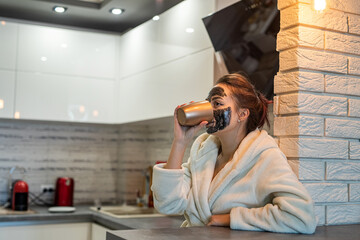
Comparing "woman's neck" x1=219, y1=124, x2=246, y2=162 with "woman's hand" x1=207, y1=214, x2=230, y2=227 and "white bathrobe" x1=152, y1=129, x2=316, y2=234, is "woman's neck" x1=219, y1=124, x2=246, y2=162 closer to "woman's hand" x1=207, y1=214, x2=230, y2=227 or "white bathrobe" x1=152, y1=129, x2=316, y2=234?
"white bathrobe" x1=152, y1=129, x2=316, y2=234

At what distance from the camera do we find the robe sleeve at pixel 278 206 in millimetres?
1363

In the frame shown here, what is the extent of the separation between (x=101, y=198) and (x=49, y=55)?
4.34 ft

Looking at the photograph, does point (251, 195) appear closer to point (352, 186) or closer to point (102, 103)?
point (352, 186)

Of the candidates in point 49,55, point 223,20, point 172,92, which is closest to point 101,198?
point 49,55

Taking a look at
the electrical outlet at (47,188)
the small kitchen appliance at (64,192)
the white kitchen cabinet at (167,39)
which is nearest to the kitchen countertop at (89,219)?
the small kitchen appliance at (64,192)

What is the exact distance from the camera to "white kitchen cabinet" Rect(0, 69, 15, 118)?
3326 millimetres

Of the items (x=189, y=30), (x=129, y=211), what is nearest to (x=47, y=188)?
(x=129, y=211)

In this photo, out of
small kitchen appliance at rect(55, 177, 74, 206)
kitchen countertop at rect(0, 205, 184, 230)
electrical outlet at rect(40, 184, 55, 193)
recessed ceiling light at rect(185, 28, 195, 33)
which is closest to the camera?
recessed ceiling light at rect(185, 28, 195, 33)

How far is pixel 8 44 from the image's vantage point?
3373 mm

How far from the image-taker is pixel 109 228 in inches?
121

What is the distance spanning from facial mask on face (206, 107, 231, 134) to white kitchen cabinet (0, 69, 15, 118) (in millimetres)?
2187

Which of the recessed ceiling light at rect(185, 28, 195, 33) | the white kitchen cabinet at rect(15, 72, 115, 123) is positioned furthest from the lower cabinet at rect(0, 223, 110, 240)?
the recessed ceiling light at rect(185, 28, 195, 33)

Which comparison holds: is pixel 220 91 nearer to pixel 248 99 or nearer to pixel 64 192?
pixel 248 99

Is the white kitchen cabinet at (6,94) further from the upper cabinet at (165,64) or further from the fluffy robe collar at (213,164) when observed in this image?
the fluffy robe collar at (213,164)
